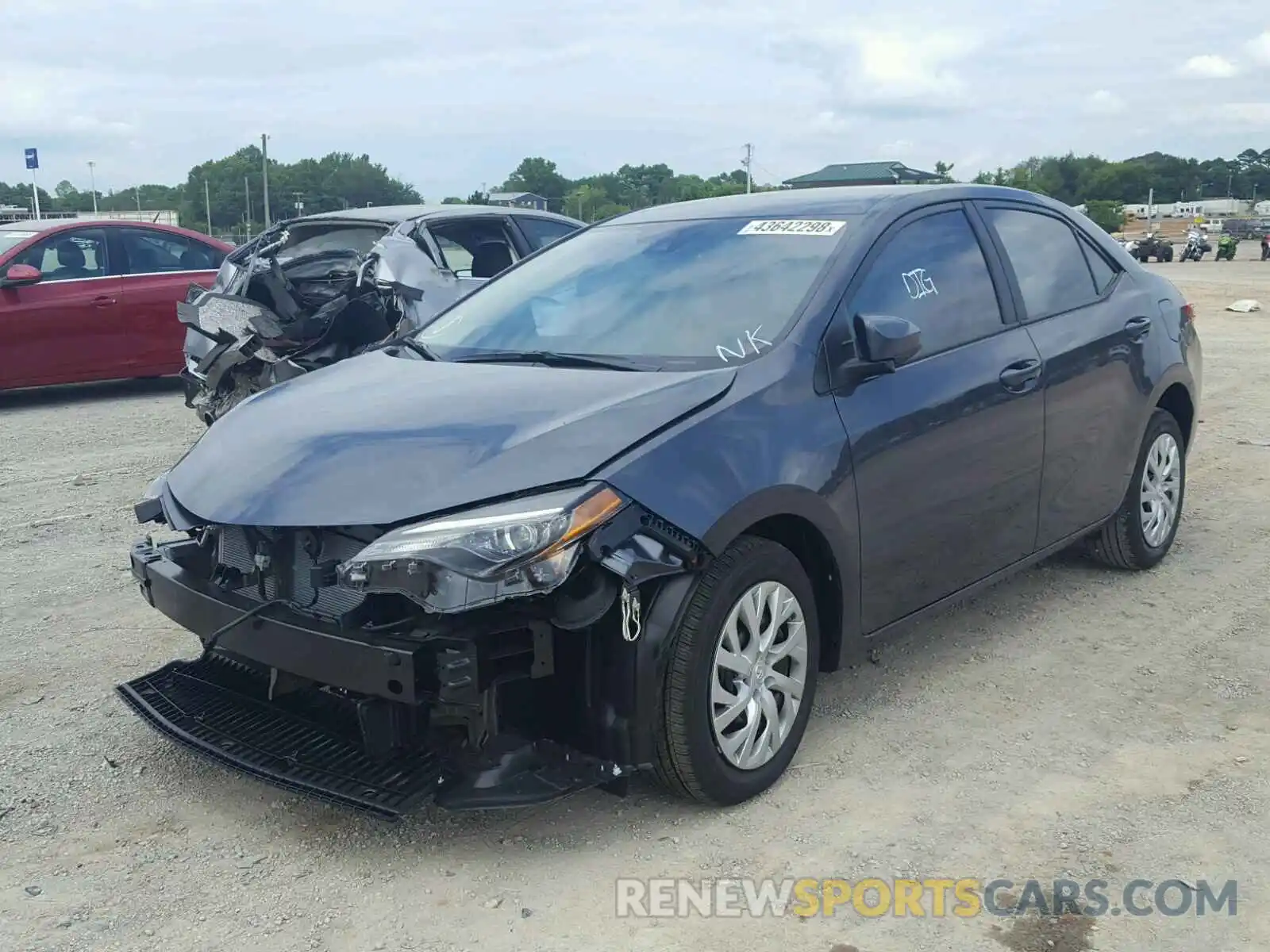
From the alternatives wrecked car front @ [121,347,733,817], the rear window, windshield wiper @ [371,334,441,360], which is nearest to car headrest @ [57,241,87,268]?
the rear window

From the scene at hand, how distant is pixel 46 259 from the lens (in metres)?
10.0

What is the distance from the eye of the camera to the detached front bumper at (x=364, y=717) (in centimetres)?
290

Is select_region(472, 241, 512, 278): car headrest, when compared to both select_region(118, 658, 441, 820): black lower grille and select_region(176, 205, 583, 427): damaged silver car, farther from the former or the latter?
select_region(118, 658, 441, 820): black lower grille

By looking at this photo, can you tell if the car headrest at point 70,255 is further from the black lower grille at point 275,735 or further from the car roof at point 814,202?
the black lower grille at point 275,735

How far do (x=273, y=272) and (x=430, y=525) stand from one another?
201 inches

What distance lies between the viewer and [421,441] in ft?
10.7

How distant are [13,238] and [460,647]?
8975mm

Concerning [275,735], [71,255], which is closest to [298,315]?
[71,255]

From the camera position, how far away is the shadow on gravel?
10.5 metres

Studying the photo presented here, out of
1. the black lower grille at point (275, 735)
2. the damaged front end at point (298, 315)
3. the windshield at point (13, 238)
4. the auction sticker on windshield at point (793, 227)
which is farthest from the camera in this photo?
the windshield at point (13, 238)

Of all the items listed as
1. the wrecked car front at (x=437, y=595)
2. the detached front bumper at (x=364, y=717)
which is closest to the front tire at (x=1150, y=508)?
the wrecked car front at (x=437, y=595)

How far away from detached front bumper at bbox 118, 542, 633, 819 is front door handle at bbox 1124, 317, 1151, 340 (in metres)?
3.20

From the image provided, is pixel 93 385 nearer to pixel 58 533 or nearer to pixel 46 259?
pixel 46 259

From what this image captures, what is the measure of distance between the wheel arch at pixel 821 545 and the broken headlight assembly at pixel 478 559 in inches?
20.1
